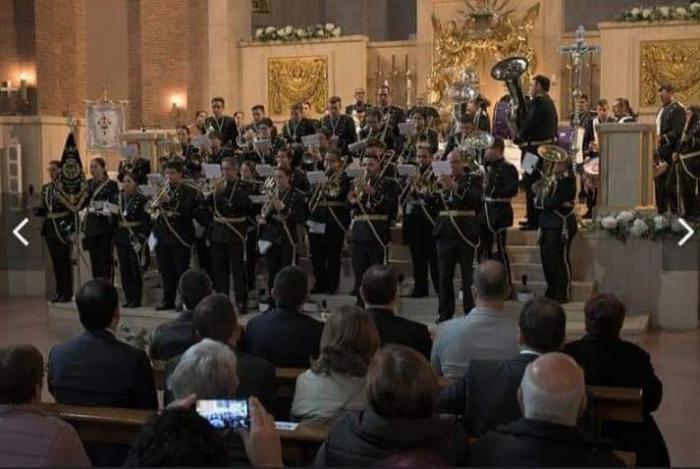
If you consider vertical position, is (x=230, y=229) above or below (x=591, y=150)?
below

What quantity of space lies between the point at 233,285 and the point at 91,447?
7.02 m

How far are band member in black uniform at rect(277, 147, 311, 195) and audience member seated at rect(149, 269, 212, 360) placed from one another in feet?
17.4

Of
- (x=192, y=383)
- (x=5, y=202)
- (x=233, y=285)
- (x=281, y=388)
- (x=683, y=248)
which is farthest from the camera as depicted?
(x=5, y=202)

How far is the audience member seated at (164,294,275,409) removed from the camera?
4336 mm

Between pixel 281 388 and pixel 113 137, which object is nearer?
pixel 281 388

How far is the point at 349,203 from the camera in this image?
10992mm

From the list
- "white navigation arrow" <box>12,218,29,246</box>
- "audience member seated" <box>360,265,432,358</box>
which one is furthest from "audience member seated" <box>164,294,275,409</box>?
"white navigation arrow" <box>12,218,29,246</box>

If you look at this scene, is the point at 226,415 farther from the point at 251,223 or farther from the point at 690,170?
the point at 690,170

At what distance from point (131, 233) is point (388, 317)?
695cm

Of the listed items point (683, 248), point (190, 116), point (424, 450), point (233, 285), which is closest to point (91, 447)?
Answer: point (424, 450)

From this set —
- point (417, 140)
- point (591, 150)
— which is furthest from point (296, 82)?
point (591, 150)

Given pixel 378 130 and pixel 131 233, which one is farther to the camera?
pixel 378 130

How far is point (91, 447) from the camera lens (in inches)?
176

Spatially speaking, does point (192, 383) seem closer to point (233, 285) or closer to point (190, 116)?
point (233, 285)
